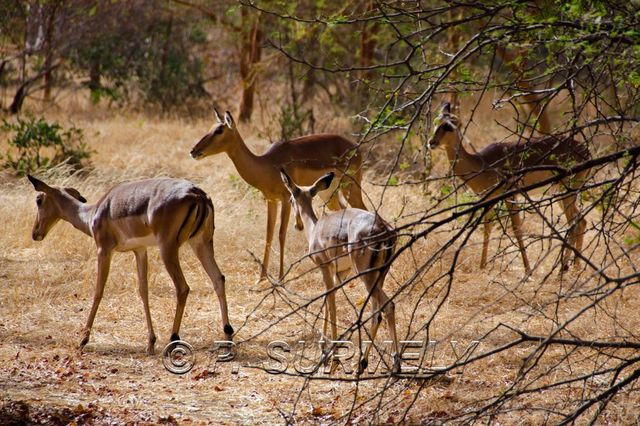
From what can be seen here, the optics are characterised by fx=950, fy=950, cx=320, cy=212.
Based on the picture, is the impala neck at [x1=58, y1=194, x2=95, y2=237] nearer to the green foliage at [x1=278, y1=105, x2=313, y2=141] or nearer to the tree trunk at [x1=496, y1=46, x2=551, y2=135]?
the tree trunk at [x1=496, y1=46, x2=551, y2=135]

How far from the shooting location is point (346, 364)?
5691 mm

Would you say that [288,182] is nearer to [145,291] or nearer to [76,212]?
[145,291]

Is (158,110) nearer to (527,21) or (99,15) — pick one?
(99,15)

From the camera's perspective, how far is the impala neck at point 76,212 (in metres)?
6.58

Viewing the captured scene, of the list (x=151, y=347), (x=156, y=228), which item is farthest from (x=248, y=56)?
(x=151, y=347)

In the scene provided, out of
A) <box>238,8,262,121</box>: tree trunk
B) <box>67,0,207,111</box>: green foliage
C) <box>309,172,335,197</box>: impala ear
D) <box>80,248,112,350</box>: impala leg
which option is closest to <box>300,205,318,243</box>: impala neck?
<box>309,172,335,197</box>: impala ear

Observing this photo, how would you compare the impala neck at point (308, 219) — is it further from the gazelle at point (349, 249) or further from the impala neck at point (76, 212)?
the impala neck at point (76, 212)

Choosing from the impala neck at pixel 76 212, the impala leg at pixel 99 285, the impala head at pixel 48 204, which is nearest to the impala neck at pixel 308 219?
the impala leg at pixel 99 285

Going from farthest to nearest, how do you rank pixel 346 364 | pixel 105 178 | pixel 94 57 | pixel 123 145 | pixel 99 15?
pixel 94 57 → pixel 99 15 → pixel 123 145 → pixel 105 178 → pixel 346 364

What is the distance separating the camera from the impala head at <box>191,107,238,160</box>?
8141 mm

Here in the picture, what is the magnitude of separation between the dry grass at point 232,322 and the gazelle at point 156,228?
37 centimetres

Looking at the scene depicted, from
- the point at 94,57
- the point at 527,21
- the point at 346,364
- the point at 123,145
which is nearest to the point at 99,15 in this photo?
the point at 94,57

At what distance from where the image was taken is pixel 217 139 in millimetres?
8250

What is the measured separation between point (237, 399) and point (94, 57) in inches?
532
